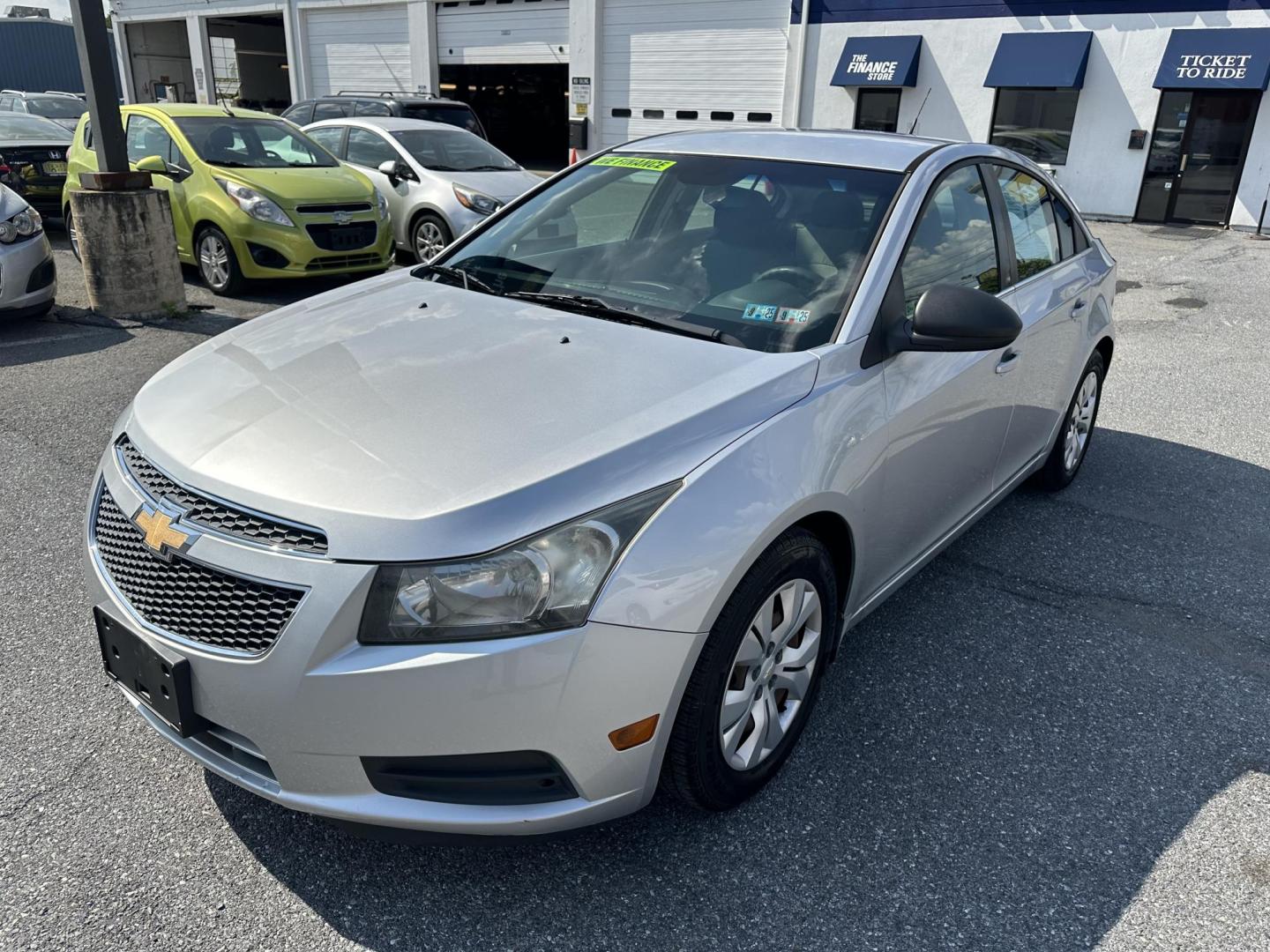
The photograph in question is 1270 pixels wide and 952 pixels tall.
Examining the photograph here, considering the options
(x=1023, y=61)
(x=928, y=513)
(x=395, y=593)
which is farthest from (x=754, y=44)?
(x=395, y=593)

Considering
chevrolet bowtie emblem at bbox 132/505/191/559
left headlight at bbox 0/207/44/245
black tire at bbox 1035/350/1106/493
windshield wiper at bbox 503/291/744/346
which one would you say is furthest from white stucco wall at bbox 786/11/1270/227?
chevrolet bowtie emblem at bbox 132/505/191/559

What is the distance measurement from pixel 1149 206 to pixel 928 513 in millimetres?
17508

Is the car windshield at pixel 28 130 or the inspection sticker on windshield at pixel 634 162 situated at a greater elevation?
the inspection sticker on windshield at pixel 634 162

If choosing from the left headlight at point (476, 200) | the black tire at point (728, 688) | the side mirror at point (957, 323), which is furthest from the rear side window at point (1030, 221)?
the left headlight at point (476, 200)

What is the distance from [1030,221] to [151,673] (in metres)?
3.65

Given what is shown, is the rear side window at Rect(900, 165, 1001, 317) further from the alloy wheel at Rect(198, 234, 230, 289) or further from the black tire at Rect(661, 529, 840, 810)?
the alloy wheel at Rect(198, 234, 230, 289)

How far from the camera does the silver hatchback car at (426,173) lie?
998 centimetres

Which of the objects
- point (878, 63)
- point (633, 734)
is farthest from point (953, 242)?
point (878, 63)

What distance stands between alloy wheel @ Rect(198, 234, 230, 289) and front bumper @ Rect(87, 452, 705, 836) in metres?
7.52

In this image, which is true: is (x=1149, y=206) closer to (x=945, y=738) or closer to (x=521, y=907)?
(x=945, y=738)

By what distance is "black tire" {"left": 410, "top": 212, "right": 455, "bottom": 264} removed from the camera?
1009 cm

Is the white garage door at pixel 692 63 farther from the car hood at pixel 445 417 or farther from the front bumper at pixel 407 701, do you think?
the front bumper at pixel 407 701

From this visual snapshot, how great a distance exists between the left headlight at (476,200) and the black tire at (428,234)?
1.05 ft

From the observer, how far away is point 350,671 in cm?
197
